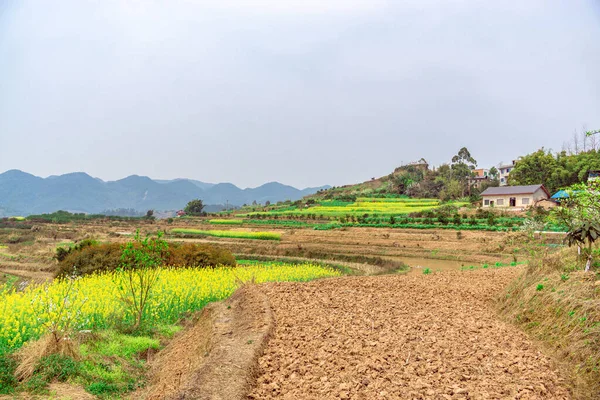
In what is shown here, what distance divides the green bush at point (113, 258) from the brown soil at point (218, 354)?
9.21 m

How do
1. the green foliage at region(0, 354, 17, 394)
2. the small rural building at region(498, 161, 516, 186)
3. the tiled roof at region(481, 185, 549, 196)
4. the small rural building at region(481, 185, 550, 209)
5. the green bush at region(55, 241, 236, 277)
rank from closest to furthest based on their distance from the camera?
the green foliage at region(0, 354, 17, 394), the green bush at region(55, 241, 236, 277), the small rural building at region(481, 185, 550, 209), the tiled roof at region(481, 185, 549, 196), the small rural building at region(498, 161, 516, 186)

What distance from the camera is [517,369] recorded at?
5.88 metres

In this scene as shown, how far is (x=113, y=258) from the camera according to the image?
1923 centimetres

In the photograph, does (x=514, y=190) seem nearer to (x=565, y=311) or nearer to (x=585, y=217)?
(x=585, y=217)

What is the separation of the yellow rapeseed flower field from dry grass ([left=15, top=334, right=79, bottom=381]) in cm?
30

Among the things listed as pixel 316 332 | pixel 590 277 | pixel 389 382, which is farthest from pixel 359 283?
pixel 389 382

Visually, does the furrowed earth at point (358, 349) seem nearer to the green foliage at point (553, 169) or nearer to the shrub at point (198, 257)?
the shrub at point (198, 257)

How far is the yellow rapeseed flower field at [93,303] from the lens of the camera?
7.91m

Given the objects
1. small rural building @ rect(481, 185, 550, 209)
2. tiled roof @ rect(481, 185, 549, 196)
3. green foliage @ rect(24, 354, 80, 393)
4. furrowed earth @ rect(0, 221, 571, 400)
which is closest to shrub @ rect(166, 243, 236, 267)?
furrowed earth @ rect(0, 221, 571, 400)

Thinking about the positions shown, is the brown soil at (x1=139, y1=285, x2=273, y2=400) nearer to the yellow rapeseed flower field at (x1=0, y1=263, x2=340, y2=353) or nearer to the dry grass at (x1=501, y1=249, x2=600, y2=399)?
the yellow rapeseed flower field at (x1=0, y1=263, x2=340, y2=353)

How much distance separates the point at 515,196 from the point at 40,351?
53136 mm

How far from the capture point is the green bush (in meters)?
18.9

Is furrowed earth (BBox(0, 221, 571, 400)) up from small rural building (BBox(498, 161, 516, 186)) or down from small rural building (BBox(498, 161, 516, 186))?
down

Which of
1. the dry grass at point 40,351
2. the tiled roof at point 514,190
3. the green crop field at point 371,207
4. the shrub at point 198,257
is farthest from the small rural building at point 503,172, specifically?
the dry grass at point 40,351
